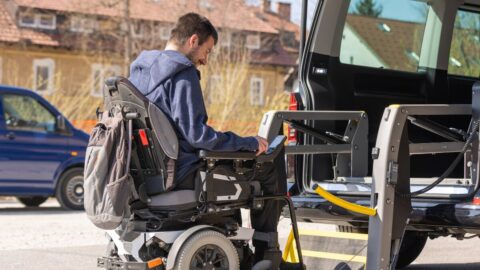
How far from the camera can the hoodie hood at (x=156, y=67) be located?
538 centimetres

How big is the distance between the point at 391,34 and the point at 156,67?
344 centimetres

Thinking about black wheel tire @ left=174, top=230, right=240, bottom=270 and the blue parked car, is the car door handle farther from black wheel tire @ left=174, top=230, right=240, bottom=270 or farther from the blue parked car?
black wheel tire @ left=174, top=230, right=240, bottom=270

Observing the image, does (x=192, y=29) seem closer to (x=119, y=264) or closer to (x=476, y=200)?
(x=119, y=264)

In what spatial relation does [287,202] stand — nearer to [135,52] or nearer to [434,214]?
[434,214]

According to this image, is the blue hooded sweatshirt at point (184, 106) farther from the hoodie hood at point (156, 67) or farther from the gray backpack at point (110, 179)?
the gray backpack at point (110, 179)

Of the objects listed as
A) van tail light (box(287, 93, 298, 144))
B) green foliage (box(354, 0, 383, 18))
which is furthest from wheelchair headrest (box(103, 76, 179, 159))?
green foliage (box(354, 0, 383, 18))

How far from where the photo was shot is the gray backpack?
5.13 m

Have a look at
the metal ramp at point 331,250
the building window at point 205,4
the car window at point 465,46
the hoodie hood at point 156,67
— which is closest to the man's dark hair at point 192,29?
the hoodie hood at point 156,67

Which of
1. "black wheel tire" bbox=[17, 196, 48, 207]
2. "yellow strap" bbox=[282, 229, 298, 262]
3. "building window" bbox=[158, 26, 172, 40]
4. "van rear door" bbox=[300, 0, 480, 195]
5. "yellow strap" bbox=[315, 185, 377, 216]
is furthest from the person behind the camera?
"building window" bbox=[158, 26, 172, 40]

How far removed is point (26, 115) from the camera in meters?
13.6

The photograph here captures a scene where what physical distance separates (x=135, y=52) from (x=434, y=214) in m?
26.7

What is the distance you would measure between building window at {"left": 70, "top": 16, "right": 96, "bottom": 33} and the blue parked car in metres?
21.1

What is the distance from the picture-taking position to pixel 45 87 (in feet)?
91.1

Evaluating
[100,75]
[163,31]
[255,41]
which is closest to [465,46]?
[100,75]
